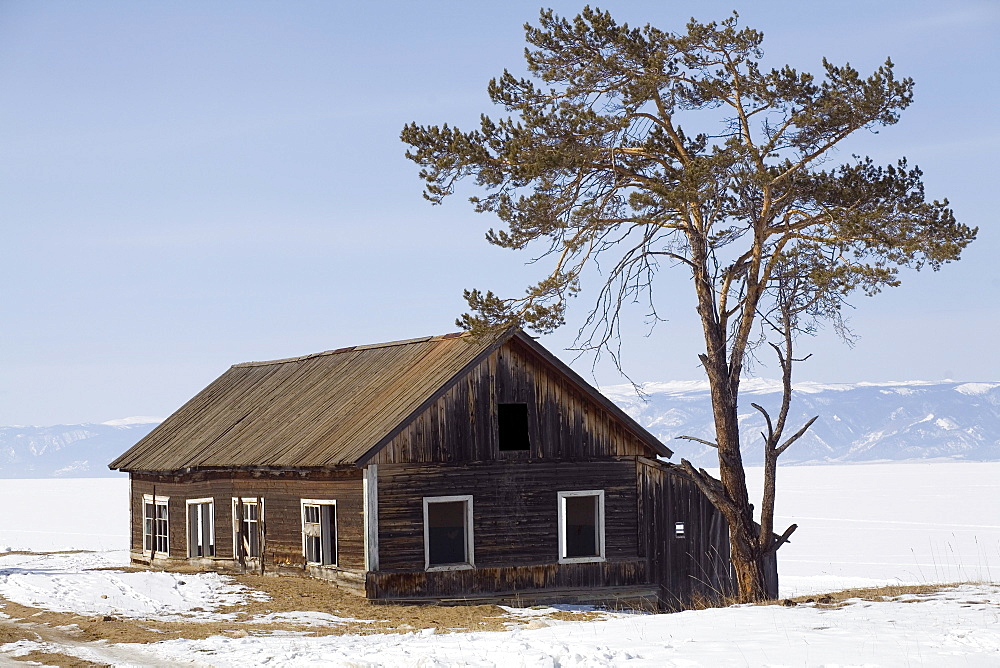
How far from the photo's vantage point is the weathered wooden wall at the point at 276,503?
27578 mm

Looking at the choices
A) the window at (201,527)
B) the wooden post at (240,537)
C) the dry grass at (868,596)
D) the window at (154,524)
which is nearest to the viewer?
the dry grass at (868,596)

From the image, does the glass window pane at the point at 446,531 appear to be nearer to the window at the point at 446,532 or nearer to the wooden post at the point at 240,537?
the window at the point at 446,532

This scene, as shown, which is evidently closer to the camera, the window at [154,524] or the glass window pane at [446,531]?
the glass window pane at [446,531]

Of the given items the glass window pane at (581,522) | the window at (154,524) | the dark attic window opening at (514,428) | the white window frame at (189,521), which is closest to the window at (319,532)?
the dark attic window opening at (514,428)

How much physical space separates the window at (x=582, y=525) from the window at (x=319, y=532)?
5.03 m

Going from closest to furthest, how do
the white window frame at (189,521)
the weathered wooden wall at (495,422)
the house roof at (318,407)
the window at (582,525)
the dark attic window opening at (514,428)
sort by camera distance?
the weathered wooden wall at (495,422) < the house roof at (318,407) < the dark attic window opening at (514,428) < the window at (582,525) < the white window frame at (189,521)

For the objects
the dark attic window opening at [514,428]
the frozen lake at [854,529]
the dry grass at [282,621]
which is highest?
the dark attic window opening at [514,428]

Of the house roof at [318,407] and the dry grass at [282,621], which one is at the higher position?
the house roof at [318,407]

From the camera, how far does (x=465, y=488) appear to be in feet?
92.5

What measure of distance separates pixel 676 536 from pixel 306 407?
972cm

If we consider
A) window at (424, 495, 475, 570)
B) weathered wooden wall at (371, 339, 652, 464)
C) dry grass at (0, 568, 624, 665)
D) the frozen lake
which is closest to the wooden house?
weathered wooden wall at (371, 339, 652, 464)

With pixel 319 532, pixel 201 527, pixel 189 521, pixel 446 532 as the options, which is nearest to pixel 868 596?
pixel 319 532

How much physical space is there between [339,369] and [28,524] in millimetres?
68359

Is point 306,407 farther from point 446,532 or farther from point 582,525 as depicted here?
point 582,525
